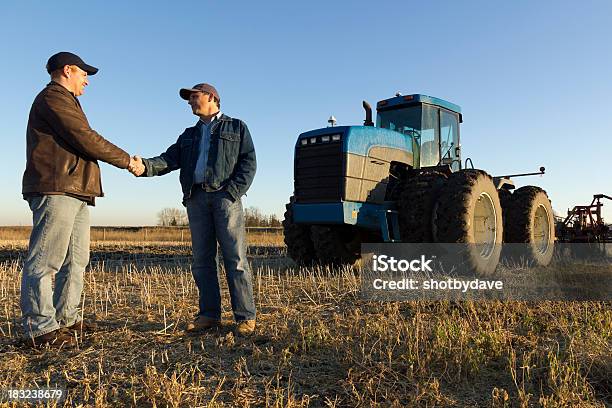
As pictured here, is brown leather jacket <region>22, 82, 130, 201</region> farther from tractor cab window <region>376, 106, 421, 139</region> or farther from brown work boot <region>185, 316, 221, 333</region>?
tractor cab window <region>376, 106, 421, 139</region>

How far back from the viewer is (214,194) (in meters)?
3.71

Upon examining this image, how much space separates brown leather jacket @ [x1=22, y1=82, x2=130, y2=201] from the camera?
10.7ft

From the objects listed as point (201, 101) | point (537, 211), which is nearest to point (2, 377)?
point (201, 101)

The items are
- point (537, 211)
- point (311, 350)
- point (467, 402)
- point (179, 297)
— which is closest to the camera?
point (467, 402)

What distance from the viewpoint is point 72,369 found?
109 inches

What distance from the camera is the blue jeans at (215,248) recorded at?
3.67 meters

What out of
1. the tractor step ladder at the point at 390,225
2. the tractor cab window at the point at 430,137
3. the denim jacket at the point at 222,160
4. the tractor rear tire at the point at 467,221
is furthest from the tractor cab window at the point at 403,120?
the denim jacket at the point at 222,160

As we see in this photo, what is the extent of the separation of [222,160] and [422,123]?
14.9ft

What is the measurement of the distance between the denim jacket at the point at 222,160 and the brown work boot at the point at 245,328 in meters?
0.92

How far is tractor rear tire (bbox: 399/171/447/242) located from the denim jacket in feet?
9.60

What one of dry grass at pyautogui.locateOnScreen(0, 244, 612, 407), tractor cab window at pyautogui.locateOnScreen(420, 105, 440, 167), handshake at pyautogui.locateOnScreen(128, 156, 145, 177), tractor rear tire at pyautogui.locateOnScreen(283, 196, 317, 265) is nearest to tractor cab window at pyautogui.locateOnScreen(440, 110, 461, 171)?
tractor cab window at pyautogui.locateOnScreen(420, 105, 440, 167)

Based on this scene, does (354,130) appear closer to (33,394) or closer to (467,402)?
(467,402)

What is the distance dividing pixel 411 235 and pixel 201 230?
3216 millimetres

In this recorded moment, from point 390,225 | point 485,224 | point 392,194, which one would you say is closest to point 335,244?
point 390,225
